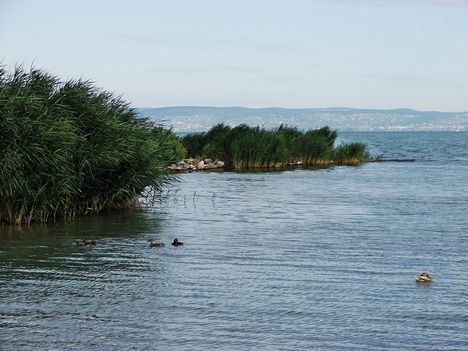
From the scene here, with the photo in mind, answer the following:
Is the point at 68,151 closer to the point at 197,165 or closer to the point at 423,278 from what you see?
the point at 423,278

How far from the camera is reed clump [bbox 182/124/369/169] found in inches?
2148

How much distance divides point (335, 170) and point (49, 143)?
111ft

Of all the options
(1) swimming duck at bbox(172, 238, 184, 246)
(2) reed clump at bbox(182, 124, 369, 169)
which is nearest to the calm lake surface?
(1) swimming duck at bbox(172, 238, 184, 246)

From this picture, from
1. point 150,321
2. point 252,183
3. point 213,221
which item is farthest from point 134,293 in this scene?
point 252,183

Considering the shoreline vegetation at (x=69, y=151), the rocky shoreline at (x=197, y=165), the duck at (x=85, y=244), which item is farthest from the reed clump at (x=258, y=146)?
the duck at (x=85, y=244)

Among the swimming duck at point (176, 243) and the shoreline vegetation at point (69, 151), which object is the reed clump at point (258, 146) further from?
the swimming duck at point (176, 243)

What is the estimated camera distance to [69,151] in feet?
75.6

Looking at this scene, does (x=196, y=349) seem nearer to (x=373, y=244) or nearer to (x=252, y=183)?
(x=373, y=244)

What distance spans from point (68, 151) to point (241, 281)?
9.37 meters

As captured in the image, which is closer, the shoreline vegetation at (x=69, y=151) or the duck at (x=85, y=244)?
the duck at (x=85, y=244)

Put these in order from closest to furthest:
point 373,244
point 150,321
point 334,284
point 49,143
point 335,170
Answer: point 150,321 → point 334,284 → point 373,244 → point 49,143 → point 335,170

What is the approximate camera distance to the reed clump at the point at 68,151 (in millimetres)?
21656

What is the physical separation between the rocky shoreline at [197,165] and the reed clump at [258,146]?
1143 mm

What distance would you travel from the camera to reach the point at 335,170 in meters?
54.1
